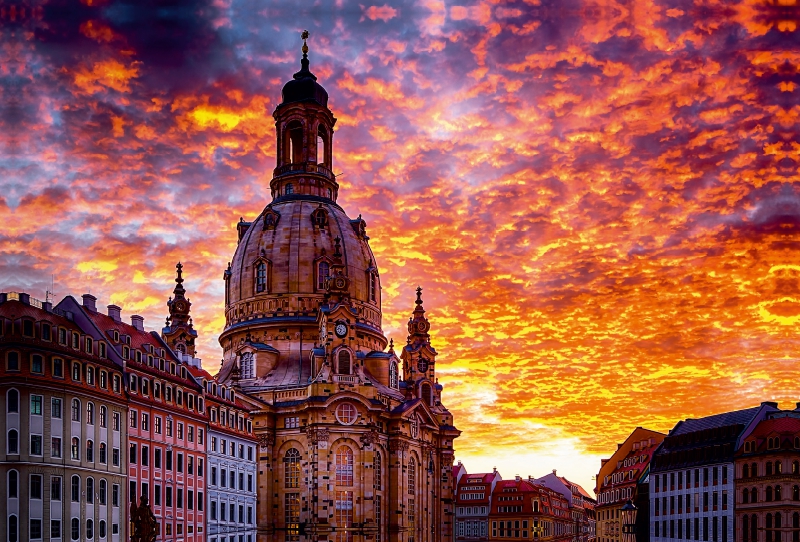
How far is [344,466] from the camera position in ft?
473

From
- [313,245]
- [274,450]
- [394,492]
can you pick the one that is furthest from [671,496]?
[313,245]

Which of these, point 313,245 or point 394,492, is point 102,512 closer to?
point 394,492

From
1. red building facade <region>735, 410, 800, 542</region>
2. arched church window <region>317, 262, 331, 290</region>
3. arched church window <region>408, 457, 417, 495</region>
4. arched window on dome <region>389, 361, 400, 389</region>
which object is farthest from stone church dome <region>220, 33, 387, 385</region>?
red building facade <region>735, 410, 800, 542</region>

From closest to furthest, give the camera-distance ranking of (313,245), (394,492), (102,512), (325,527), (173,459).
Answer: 1. (102,512)
2. (173,459)
3. (325,527)
4. (394,492)
5. (313,245)

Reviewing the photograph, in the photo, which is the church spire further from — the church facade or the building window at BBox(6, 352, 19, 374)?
the building window at BBox(6, 352, 19, 374)

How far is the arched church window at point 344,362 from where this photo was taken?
146000 mm

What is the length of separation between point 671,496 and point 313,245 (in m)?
64.4

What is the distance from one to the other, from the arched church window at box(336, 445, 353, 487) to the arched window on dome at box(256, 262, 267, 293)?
1128 inches

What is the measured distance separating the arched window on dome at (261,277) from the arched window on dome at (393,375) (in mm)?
22223

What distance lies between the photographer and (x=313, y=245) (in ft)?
527

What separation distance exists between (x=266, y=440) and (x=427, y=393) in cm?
3543

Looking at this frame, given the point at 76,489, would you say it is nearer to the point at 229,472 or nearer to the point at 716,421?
the point at 229,472

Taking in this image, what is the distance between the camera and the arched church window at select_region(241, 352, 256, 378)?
152 m

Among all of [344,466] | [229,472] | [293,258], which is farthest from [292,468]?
[229,472]
